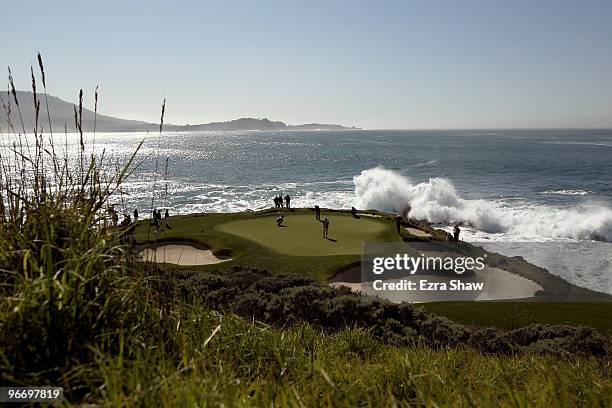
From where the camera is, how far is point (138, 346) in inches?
119

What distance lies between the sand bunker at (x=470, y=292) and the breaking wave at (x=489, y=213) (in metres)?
21.1

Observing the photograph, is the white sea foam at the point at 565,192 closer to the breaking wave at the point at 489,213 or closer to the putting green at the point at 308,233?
the breaking wave at the point at 489,213

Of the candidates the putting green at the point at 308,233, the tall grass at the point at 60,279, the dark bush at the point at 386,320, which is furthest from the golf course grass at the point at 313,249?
the tall grass at the point at 60,279

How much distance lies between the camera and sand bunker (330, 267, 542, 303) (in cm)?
1672

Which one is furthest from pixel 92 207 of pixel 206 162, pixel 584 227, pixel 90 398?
pixel 206 162

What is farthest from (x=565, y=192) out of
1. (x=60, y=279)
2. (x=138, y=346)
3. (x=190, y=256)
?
(x=60, y=279)

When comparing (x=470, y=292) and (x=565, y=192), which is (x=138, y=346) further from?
(x=565, y=192)

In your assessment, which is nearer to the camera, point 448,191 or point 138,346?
point 138,346

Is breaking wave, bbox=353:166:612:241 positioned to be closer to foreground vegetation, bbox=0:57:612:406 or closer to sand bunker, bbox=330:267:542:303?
sand bunker, bbox=330:267:542:303

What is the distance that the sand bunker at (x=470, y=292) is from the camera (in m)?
16.7

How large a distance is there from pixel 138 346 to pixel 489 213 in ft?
148

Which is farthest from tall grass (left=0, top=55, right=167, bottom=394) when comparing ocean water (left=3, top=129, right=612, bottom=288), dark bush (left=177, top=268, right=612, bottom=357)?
ocean water (left=3, top=129, right=612, bottom=288)

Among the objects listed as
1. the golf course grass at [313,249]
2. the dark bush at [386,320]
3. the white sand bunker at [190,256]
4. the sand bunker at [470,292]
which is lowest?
the sand bunker at [470,292]

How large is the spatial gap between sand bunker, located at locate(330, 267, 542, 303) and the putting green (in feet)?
11.5
